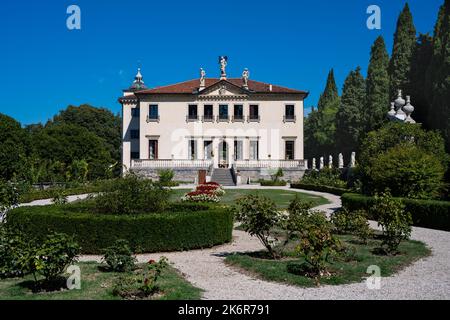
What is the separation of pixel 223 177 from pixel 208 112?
7941mm

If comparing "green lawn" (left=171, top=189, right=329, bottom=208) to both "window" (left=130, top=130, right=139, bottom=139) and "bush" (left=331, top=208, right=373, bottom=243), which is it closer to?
"bush" (left=331, top=208, right=373, bottom=243)

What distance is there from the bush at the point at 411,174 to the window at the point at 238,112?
1067 inches

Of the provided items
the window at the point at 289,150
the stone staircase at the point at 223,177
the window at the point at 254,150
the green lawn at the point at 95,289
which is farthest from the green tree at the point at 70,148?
the green lawn at the point at 95,289

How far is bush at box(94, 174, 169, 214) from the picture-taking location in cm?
1221

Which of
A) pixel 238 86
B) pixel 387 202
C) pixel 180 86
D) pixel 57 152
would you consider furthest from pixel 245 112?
pixel 387 202

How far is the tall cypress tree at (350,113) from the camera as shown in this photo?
5391 cm

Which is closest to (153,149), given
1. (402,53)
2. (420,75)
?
(420,75)

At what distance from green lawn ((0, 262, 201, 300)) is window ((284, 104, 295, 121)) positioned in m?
36.7

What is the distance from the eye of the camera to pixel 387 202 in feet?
37.0

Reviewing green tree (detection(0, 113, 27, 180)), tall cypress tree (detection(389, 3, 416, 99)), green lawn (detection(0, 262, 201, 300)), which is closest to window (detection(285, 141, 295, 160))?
tall cypress tree (detection(389, 3, 416, 99))

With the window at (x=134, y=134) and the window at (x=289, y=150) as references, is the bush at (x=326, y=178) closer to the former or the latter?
the window at (x=289, y=150)

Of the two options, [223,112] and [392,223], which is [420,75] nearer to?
[223,112]

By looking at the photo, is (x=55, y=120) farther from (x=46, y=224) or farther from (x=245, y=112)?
(x=46, y=224)

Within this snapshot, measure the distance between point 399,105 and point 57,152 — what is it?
118ft
